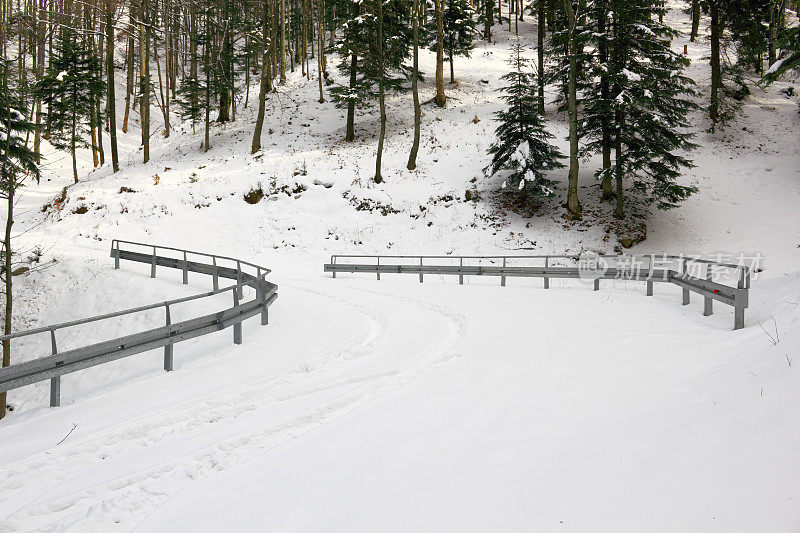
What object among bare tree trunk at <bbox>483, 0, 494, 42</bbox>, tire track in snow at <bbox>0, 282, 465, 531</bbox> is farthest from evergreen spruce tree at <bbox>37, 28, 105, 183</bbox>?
bare tree trunk at <bbox>483, 0, 494, 42</bbox>

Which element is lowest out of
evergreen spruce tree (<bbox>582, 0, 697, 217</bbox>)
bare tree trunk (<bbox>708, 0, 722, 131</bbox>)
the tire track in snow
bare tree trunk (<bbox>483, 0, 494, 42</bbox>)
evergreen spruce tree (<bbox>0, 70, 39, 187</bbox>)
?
the tire track in snow

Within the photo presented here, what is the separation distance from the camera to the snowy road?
3.39 metres

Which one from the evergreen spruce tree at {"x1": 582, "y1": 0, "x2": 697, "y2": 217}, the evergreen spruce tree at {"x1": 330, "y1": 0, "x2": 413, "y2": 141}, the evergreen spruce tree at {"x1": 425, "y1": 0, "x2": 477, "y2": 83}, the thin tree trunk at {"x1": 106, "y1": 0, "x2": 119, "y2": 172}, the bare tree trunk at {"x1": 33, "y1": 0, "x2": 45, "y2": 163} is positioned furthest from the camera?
the evergreen spruce tree at {"x1": 425, "y1": 0, "x2": 477, "y2": 83}

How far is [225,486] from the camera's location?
153 inches

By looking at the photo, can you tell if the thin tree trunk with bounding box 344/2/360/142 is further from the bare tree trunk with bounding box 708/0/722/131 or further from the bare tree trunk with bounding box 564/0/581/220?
the bare tree trunk with bounding box 708/0/722/131

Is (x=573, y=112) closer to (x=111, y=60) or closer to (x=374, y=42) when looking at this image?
(x=374, y=42)

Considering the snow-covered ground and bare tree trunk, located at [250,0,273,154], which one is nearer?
the snow-covered ground

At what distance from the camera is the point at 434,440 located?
4539 millimetres

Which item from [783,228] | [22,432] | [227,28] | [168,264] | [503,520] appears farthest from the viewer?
[227,28]

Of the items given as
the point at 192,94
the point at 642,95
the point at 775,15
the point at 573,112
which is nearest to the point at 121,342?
the point at 642,95

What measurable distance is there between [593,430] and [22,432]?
23.3 feet

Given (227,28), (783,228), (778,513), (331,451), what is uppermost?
(227,28)

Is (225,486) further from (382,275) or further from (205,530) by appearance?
(382,275)

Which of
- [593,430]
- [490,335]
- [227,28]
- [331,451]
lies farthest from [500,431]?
[227,28]
